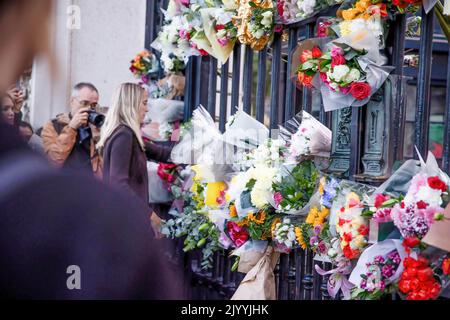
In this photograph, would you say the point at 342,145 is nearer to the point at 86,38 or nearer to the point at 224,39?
the point at 224,39

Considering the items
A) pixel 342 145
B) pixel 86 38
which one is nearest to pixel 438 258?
pixel 342 145

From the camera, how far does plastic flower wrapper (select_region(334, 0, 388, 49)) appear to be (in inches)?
122

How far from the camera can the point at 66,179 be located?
1.20 meters

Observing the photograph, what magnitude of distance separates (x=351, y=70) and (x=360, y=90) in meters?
0.08

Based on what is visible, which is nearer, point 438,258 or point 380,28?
point 438,258

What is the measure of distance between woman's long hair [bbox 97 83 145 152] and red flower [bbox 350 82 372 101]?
7.66 feet

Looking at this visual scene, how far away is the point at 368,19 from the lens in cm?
310

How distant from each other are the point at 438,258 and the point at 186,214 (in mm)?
2603

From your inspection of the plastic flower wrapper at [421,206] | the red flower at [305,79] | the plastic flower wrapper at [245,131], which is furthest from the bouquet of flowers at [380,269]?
the plastic flower wrapper at [245,131]

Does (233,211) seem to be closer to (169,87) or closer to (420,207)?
(420,207)

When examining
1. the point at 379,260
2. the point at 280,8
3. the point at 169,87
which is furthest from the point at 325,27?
the point at 169,87

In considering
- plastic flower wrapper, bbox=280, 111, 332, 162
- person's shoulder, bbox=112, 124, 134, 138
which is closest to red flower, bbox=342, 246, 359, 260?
plastic flower wrapper, bbox=280, 111, 332, 162

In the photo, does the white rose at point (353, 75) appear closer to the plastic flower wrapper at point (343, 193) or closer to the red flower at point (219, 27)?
the plastic flower wrapper at point (343, 193)

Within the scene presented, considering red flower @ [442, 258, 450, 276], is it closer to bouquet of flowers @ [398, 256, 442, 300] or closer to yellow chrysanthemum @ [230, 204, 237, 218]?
bouquet of flowers @ [398, 256, 442, 300]
